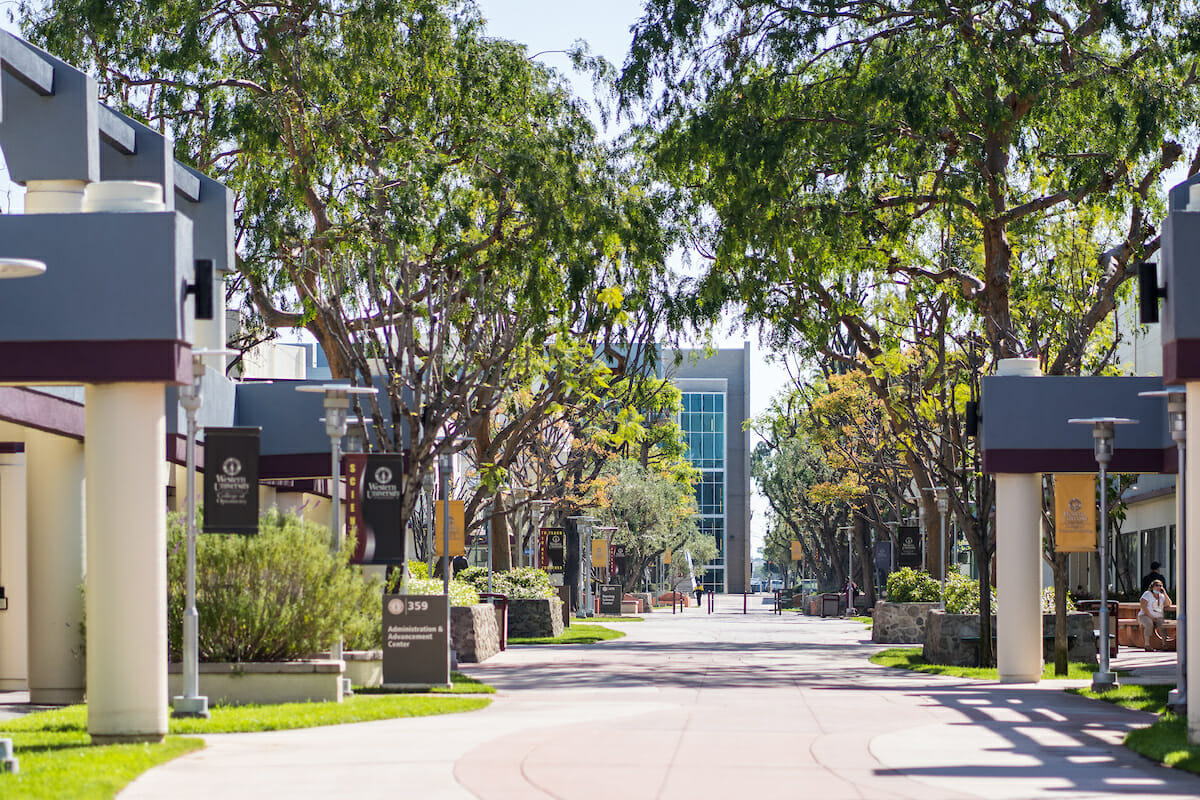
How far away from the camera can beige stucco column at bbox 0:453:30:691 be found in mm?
24438

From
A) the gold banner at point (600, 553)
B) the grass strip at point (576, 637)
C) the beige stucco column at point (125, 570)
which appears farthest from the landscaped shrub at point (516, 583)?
the beige stucco column at point (125, 570)

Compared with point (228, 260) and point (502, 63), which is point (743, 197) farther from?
point (228, 260)

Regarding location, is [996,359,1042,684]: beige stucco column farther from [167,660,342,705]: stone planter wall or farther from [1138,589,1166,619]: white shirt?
[167,660,342,705]: stone planter wall

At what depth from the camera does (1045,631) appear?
29.8 meters

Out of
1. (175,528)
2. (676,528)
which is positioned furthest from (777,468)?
(175,528)

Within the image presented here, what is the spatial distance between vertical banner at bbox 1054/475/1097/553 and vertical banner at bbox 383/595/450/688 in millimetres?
9990

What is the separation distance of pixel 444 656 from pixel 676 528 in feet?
218

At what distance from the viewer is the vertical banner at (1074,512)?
26297 millimetres

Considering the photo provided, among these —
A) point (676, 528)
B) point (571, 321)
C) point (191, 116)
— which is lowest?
point (676, 528)

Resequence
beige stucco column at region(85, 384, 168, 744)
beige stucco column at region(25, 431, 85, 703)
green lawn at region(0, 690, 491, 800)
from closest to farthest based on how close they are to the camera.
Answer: green lawn at region(0, 690, 491, 800) < beige stucco column at region(85, 384, 168, 744) < beige stucco column at region(25, 431, 85, 703)

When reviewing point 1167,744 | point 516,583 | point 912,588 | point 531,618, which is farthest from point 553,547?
point 1167,744

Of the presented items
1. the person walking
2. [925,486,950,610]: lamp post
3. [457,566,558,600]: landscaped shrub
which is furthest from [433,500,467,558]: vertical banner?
the person walking

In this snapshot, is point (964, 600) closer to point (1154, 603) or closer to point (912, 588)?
point (1154, 603)

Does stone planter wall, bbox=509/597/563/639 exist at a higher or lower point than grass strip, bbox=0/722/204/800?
lower
